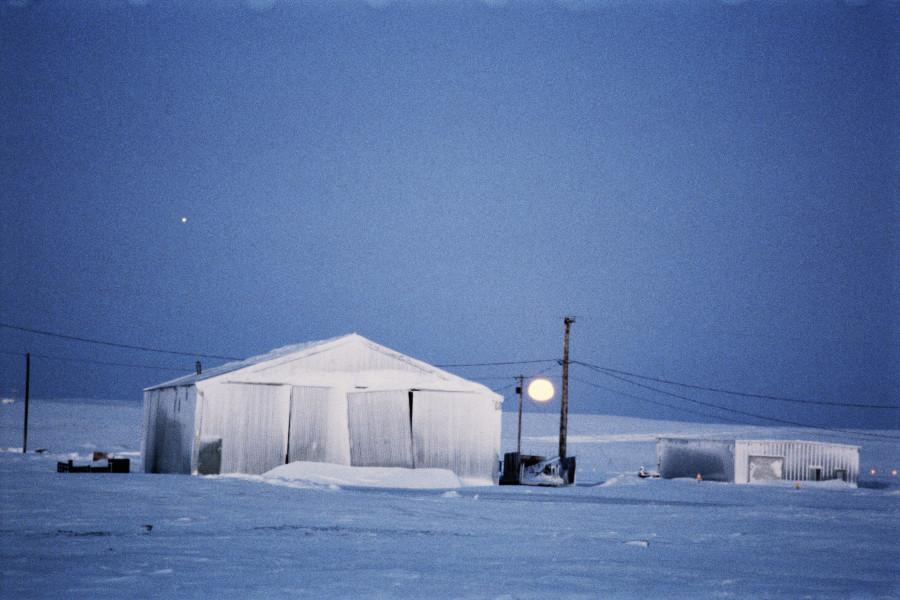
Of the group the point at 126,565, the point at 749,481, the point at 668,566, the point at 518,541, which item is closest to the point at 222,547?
the point at 126,565

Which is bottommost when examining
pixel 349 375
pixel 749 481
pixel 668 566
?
pixel 749 481

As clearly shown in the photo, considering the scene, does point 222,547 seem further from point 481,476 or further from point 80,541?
point 481,476

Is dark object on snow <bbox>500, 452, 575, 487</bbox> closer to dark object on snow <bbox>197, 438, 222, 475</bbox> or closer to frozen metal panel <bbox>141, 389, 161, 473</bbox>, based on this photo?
dark object on snow <bbox>197, 438, 222, 475</bbox>

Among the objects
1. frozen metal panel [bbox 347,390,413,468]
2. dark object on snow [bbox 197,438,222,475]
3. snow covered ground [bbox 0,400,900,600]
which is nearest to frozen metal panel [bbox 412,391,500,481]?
frozen metal panel [bbox 347,390,413,468]

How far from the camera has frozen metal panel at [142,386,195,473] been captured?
30438 millimetres

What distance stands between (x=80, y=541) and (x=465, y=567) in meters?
5.46

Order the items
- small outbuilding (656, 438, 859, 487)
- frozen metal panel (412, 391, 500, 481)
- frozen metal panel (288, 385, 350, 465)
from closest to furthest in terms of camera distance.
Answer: frozen metal panel (288, 385, 350, 465), frozen metal panel (412, 391, 500, 481), small outbuilding (656, 438, 859, 487)

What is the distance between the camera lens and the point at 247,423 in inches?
1181

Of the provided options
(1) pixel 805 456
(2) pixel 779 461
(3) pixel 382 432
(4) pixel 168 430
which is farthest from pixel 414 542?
(1) pixel 805 456

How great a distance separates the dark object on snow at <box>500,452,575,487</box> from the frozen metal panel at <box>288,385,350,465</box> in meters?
7.34

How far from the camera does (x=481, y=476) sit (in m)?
31.8

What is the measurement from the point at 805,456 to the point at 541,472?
67.6 ft

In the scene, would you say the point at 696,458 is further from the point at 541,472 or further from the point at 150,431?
the point at 150,431

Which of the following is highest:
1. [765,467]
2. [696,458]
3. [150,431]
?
[150,431]
